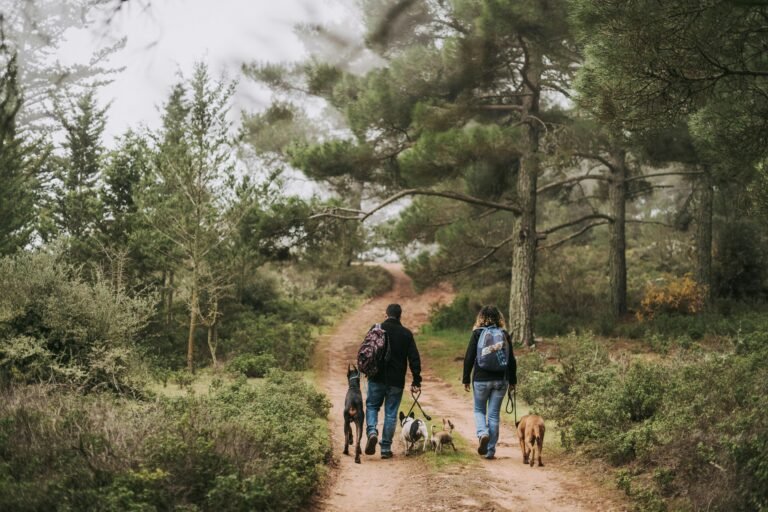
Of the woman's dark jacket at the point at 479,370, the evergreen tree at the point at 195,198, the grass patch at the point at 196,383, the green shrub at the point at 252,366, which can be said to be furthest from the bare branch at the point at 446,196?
the woman's dark jacket at the point at 479,370

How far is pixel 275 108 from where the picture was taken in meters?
27.3

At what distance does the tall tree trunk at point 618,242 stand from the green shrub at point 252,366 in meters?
11.2

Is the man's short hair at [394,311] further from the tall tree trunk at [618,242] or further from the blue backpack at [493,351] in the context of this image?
the tall tree trunk at [618,242]

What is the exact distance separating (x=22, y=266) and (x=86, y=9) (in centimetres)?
763

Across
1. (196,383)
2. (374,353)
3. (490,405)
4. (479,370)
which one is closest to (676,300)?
(196,383)

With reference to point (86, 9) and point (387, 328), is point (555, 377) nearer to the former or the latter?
point (387, 328)

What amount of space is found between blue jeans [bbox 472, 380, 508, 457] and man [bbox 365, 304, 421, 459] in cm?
74

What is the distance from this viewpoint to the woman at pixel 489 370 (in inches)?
319

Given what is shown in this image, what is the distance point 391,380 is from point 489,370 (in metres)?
1.17

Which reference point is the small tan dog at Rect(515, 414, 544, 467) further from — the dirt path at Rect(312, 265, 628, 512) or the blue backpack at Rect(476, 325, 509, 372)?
the blue backpack at Rect(476, 325, 509, 372)

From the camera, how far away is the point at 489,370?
8.14 m

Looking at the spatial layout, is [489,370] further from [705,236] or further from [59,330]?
[705,236]

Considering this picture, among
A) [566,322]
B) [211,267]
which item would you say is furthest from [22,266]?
[566,322]

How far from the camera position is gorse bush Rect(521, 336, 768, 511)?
242 inches
